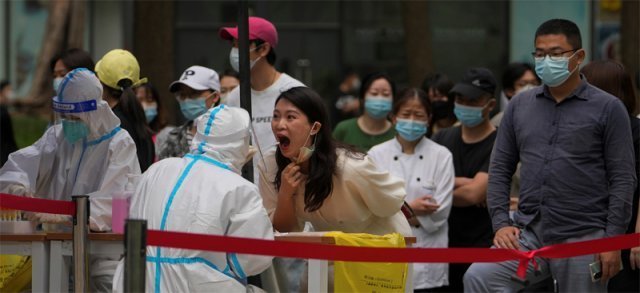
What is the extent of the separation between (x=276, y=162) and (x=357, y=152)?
488 mm

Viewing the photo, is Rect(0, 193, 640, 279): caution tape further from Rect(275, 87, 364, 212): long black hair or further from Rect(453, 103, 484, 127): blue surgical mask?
Rect(453, 103, 484, 127): blue surgical mask

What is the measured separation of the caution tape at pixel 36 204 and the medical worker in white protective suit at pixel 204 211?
63 cm

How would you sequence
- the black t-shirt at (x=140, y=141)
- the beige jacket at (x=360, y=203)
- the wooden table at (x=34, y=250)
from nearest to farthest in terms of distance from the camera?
1. the wooden table at (x=34, y=250)
2. the beige jacket at (x=360, y=203)
3. the black t-shirt at (x=140, y=141)

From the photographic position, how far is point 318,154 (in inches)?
266

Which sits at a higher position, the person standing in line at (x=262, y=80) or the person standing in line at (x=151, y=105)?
the person standing in line at (x=262, y=80)

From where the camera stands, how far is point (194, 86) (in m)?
8.78

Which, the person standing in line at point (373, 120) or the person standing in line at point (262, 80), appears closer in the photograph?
the person standing in line at point (262, 80)

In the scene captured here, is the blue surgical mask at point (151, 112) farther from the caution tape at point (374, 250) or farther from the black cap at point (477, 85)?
the caution tape at point (374, 250)

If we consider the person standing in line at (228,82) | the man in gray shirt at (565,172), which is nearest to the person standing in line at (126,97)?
the person standing in line at (228,82)

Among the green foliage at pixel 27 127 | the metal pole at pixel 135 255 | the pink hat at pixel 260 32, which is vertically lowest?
the green foliage at pixel 27 127

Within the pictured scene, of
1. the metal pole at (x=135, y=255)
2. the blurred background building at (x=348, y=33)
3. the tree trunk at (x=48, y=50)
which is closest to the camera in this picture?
the metal pole at (x=135, y=255)

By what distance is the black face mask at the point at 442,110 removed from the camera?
33.4 feet

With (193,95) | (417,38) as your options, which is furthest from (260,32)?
(417,38)

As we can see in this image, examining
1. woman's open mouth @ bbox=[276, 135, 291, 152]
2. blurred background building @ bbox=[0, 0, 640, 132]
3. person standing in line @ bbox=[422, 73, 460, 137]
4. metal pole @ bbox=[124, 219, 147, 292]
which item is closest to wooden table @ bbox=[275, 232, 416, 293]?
woman's open mouth @ bbox=[276, 135, 291, 152]
